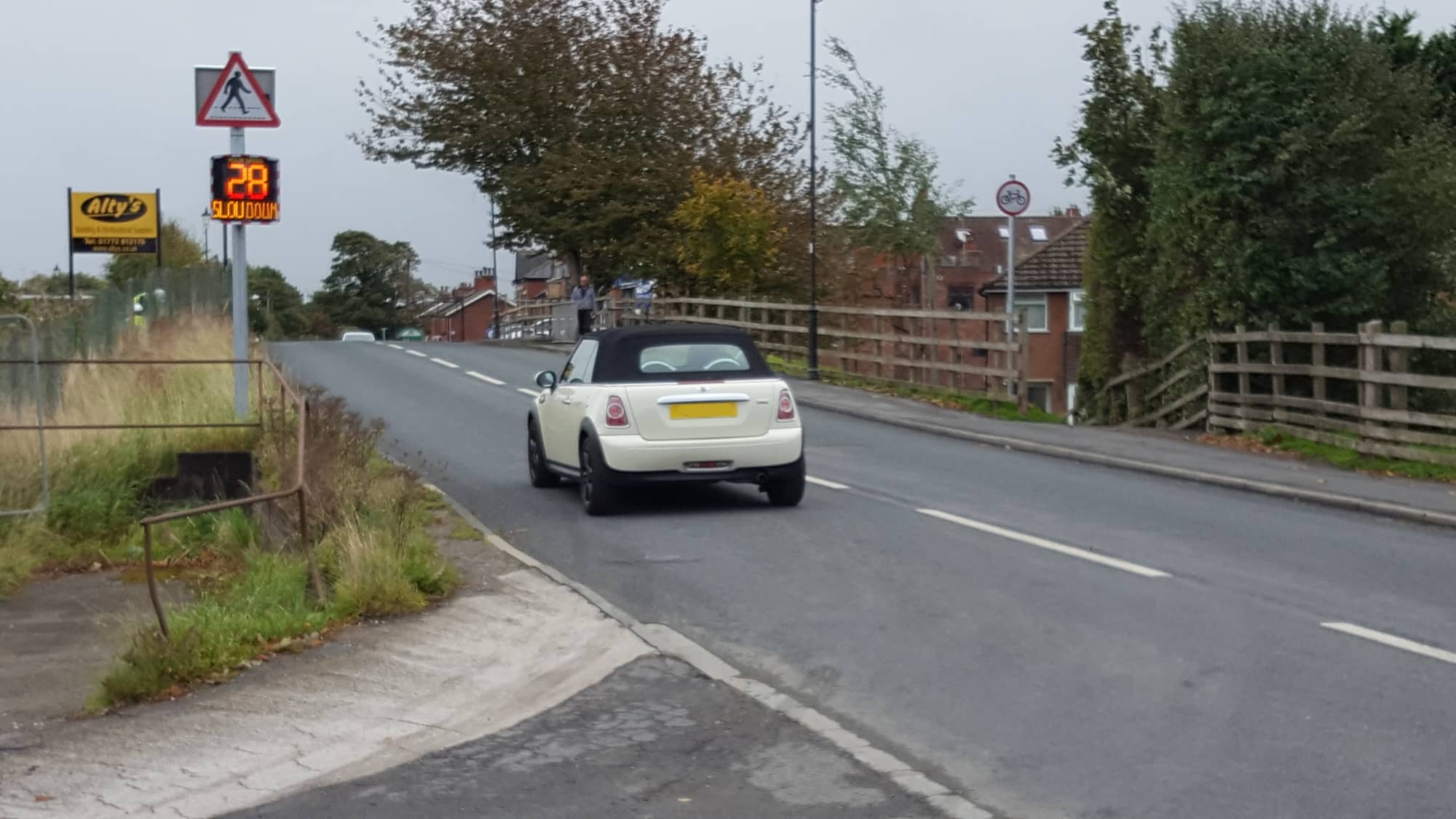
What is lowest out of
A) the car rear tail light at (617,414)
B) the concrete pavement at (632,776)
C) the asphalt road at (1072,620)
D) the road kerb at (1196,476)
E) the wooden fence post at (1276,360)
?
the concrete pavement at (632,776)

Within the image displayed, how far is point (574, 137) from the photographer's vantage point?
48.4 metres

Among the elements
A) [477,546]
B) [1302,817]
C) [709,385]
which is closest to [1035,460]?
[709,385]

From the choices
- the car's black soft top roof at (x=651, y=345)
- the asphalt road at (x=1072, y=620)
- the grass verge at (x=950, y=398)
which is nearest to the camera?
the asphalt road at (x=1072, y=620)

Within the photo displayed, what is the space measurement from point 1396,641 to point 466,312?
129 metres

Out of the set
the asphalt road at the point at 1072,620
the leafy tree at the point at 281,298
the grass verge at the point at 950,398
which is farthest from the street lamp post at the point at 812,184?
the leafy tree at the point at 281,298

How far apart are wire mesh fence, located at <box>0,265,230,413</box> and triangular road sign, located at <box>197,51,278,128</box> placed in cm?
368

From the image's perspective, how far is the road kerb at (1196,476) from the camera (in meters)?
13.4

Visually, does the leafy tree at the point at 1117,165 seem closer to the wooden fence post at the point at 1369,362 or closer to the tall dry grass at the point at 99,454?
the wooden fence post at the point at 1369,362

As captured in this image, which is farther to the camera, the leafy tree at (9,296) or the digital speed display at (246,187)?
the leafy tree at (9,296)

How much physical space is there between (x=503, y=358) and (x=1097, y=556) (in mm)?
26653

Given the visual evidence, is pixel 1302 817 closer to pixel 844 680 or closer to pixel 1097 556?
pixel 844 680

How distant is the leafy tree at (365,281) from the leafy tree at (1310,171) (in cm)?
10898

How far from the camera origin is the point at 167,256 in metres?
57.5

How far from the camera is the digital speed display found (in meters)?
14.9
